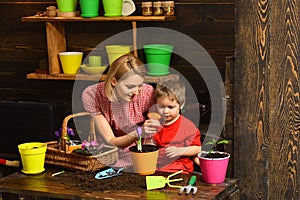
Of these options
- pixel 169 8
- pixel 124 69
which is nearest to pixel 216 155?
pixel 124 69

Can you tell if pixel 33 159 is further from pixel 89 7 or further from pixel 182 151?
pixel 89 7

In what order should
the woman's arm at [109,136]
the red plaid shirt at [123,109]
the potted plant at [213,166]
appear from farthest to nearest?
the red plaid shirt at [123,109]
the woman's arm at [109,136]
the potted plant at [213,166]

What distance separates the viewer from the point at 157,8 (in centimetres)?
414

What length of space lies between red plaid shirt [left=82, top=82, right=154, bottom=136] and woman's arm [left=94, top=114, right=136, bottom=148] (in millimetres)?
108

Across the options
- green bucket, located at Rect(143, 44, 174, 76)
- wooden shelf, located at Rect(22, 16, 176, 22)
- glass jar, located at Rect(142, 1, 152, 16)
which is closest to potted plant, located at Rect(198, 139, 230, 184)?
green bucket, located at Rect(143, 44, 174, 76)

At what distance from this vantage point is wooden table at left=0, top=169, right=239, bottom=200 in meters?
2.77

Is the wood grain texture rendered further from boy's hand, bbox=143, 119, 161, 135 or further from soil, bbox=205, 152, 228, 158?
boy's hand, bbox=143, 119, 161, 135

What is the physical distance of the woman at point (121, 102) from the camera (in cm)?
344

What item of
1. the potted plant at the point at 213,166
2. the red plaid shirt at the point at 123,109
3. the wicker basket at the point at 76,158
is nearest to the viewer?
the potted plant at the point at 213,166

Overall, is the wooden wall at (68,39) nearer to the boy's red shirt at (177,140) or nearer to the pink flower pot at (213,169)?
the boy's red shirt at (177,140)

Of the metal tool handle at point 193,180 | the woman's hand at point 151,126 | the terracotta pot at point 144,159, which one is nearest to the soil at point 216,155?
the metal tool handle at point 193,180

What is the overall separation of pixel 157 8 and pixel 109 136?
1.05 meters

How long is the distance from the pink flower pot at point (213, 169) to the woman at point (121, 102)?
0.52 meters

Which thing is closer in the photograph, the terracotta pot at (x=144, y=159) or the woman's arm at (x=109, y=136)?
the terracotta pot at (x=144, y=159)
